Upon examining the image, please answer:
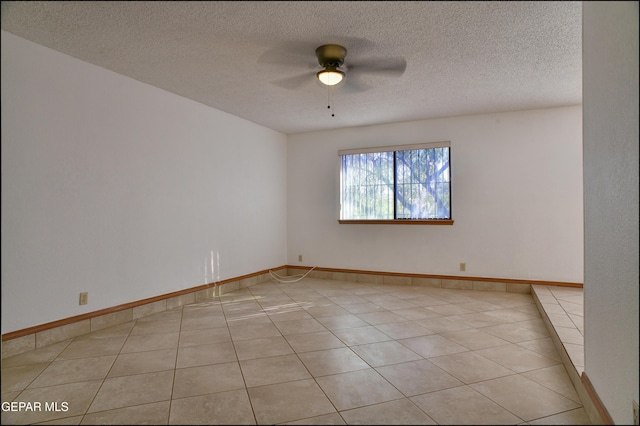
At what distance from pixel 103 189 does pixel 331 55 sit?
7.85 feet

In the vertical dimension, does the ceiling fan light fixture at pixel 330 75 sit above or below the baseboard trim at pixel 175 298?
above

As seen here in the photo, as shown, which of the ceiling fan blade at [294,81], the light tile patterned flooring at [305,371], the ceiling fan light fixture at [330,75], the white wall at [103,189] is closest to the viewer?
the light tile patterned flooring at [305,371]

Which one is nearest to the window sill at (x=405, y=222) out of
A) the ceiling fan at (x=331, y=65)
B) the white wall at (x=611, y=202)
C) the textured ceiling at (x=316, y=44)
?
the textured ceiling at (x=316, y=44)

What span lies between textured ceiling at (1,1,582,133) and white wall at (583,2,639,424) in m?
0.84

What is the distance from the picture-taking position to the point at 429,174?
5.16m

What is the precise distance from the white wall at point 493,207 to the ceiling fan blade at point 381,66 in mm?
1395

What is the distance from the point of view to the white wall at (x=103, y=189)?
8.96ft

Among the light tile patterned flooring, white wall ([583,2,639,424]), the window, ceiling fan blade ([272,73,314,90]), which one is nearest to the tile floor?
the light tile patterned flooring

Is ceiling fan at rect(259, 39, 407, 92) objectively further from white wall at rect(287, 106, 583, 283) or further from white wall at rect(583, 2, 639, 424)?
white wall at rect(583, 2, 639, 424)

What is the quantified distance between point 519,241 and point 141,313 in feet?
15.2

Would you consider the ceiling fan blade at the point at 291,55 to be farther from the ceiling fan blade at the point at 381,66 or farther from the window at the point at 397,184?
the window at the point at 397,184

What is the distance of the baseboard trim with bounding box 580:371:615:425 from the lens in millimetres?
1623

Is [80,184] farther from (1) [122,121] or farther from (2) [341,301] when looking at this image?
(2) [341,301]

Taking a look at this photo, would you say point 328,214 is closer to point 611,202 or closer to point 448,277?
point 448,277
